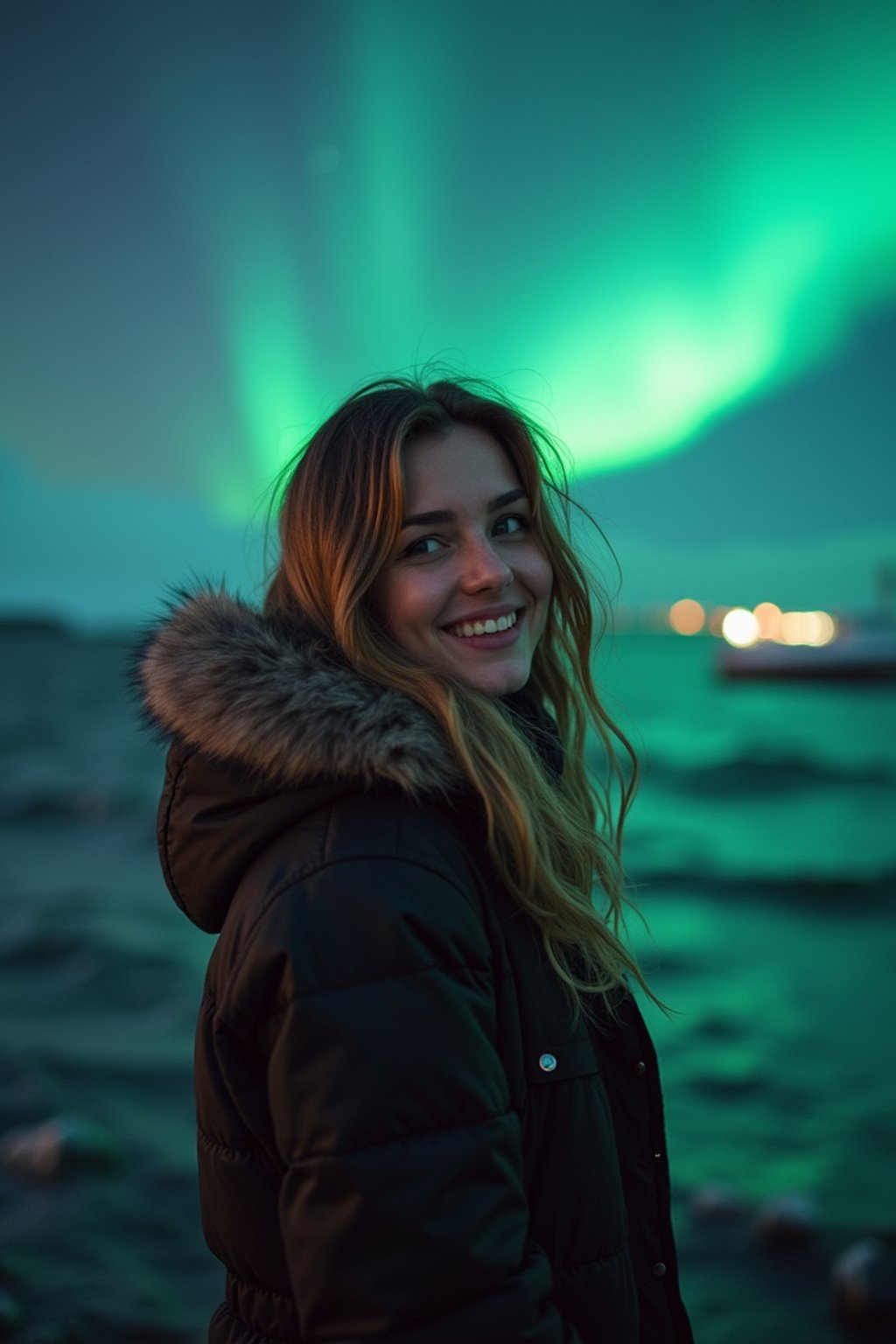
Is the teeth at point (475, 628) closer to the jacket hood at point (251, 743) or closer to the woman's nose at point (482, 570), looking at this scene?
the woman's nose at point (482, 570)

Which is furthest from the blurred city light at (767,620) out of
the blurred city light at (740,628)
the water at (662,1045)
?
the water at (662,1045)

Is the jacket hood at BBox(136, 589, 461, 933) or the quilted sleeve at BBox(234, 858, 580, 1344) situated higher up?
the jacket hood at BBox(136, 589, 461, 933)

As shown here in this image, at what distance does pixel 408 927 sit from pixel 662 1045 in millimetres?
5739

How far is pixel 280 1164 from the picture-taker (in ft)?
4.80

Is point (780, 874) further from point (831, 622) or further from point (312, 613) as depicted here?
point (831, 622)

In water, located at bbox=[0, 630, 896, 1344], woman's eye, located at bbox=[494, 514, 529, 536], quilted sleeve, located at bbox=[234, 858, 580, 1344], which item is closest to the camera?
quilted sleeve, located at bbox=[234, 858, 580, 1344]

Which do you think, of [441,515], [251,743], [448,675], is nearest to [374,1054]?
[251,743]

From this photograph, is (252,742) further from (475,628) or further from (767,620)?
(767,620)

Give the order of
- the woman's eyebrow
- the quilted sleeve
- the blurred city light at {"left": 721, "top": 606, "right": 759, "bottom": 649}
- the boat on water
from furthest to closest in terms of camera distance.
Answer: the blurred city light at {"left": 721, "top": 606, "right": 759, "bottom": 649}, the boat on water, the woman's eyebrow, the quilted sleeve

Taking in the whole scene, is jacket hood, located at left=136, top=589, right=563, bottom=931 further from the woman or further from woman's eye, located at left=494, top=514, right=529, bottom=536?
woman's eye, located at left=494, top=514, right=529, bottom=536

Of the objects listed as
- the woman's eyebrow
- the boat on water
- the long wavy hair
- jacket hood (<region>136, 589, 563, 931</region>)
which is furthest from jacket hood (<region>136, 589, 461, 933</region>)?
the boat on water

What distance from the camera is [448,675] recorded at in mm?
1927

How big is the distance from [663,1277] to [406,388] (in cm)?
201

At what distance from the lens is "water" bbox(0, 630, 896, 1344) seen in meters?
3.70
